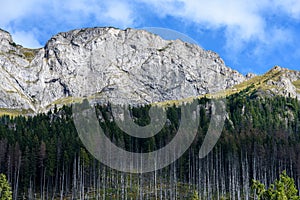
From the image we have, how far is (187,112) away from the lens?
180 metres

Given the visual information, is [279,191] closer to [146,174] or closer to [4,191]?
[4,191]

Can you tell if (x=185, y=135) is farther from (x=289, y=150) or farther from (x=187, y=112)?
(x=187, y=112)

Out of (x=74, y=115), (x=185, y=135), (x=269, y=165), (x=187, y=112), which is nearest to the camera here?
(x=269, y=165)

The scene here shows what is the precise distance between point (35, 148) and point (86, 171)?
45.0 ft

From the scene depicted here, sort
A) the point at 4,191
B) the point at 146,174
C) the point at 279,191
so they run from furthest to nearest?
the point at 146,174 → the point at 4,191 → the point at 279,191

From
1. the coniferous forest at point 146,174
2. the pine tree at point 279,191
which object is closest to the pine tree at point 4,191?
the coniferous forest at point 146,174

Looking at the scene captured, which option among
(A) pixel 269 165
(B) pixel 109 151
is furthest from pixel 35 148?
(A) pixel 269 165

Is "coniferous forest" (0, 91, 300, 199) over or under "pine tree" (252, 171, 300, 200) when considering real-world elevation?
over

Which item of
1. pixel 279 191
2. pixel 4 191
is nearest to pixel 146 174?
pixel 4 191

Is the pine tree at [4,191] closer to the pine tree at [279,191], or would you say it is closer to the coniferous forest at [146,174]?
the coniferous forest at [146,174]

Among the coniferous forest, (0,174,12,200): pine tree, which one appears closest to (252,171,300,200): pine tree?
the coniferous forest

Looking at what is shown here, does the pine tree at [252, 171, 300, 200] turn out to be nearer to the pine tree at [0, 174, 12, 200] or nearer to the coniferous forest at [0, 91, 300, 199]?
the coniferous forest at [0, 91, 300, 199]

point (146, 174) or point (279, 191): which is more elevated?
point (146, 174)

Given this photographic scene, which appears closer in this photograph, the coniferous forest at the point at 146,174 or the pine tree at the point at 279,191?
the pine tree at the point at 279,191
